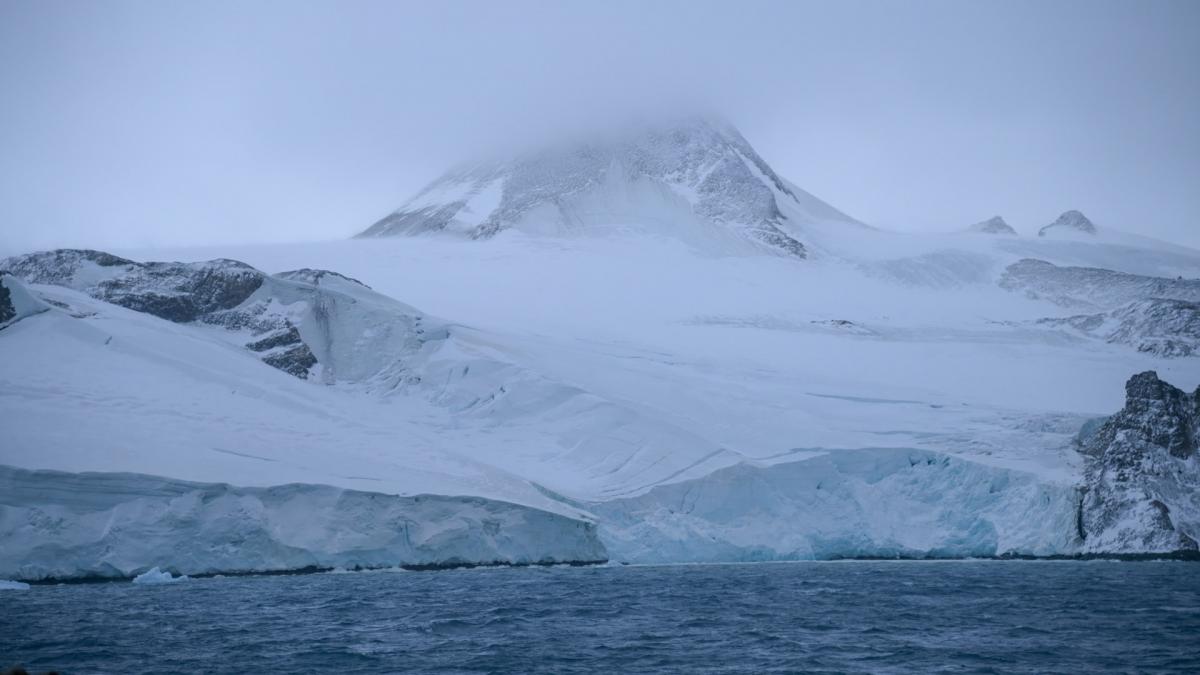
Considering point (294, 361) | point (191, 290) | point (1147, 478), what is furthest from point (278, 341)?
point (1147, 478)

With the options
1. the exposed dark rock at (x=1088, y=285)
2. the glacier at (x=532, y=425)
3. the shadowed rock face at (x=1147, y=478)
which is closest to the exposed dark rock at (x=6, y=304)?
the glacier at (x=532, y=425)

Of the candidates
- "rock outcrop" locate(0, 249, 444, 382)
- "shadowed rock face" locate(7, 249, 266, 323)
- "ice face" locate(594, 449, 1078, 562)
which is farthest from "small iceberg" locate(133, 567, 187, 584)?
"shadowed rock face" locate(7, 249, 266, 323)

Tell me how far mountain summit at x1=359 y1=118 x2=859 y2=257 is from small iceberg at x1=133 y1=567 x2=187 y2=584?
51400 mm

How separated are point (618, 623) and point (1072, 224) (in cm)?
8736

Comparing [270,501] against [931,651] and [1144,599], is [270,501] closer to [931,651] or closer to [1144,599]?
[931,651]

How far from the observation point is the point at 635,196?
280 ft

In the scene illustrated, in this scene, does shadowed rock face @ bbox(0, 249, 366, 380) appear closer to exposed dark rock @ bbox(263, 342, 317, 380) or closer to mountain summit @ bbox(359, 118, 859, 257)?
exposed dark rock @ bbox(263, 342, 317, 380)

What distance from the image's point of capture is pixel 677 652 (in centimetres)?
2145

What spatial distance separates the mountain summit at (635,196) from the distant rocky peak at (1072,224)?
23311 millimetres

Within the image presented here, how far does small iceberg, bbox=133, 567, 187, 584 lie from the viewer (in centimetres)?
3123

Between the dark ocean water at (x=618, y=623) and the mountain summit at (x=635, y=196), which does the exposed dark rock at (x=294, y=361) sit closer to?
the dark ocean water at (x=618, y=623)

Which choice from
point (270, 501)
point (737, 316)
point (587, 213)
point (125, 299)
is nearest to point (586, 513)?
point (270, 501)

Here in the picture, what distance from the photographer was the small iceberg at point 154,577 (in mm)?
31234

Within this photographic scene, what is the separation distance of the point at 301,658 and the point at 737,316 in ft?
149
